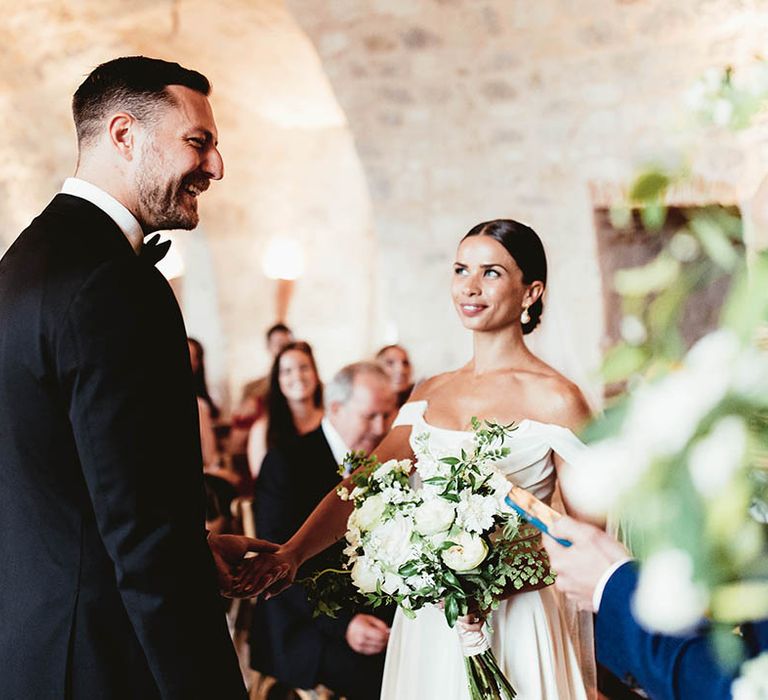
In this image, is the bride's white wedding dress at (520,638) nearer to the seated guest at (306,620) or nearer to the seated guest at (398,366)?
the seated guest at (306,620)

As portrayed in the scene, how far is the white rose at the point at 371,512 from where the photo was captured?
236 cm

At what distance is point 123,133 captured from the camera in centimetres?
197

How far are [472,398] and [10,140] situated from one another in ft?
23.0

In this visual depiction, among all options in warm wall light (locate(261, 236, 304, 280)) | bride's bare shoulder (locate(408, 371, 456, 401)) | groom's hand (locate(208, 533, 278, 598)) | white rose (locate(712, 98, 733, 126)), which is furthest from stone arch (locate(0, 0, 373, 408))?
white rose (locate(712, 98, 733, 126))

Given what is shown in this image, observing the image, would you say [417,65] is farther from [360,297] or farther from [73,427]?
[73,427]

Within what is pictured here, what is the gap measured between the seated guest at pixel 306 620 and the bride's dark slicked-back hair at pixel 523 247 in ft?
4.27

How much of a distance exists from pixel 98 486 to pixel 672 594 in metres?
1.26

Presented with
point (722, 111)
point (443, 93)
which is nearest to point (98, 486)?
point (722, 111)

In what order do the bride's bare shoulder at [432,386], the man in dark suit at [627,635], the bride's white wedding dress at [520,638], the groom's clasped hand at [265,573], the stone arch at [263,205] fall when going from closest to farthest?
the man in dark suit at [627,635], the groom's clasped hand at [265,573], the bride's white wedding dress at [520,638], the bride's bare shoulder at [432,386], the stone arch at [263,205]

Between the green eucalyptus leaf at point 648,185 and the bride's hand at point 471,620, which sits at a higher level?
the green eucalyptus leaf at point 648,185

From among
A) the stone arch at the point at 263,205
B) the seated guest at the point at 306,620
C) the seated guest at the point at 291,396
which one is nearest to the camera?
the seated guest at the point at 306,620

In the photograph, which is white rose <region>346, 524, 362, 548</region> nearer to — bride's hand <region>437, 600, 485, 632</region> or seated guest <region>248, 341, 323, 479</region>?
bride's hand <region>437, 600, 485, 632</region>

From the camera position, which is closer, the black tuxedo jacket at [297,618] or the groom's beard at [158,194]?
the groom's beard at [158,194]

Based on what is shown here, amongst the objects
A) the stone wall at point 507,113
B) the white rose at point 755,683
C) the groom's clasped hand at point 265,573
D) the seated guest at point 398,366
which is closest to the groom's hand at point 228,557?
the groom's clasped hand at point 265,573
